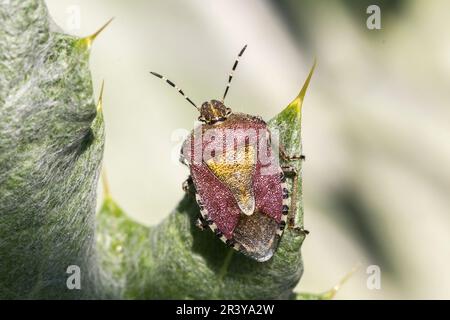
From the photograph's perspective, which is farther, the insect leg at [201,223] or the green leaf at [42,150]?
the insect leg at [201,223]

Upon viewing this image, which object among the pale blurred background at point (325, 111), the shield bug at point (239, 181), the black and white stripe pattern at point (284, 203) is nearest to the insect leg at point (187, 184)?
the shield bug at point (239, 181)

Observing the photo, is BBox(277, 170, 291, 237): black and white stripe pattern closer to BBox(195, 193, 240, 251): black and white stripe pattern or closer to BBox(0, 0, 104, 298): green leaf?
BBox(195, 193, 240, 251): black and white stripe pattern

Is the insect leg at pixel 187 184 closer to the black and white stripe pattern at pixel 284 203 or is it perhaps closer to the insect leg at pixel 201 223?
the insect leg at pixel 201 223

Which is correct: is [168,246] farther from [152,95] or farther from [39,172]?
[152,95]

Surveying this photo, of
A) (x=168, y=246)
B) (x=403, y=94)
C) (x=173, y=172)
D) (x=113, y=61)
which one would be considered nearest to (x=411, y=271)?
(x=403, y=94)

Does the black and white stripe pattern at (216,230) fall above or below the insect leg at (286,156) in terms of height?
below

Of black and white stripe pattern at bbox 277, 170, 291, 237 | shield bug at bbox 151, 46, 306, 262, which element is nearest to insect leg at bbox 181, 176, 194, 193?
shield bug at bbox 151, 46, 306, 262
